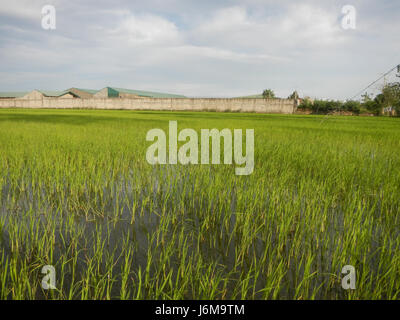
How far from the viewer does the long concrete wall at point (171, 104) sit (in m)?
19.6

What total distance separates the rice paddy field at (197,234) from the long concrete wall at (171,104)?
57.0ft

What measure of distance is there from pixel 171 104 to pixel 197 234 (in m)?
21.4

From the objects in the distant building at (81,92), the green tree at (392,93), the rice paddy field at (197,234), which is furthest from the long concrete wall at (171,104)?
the rice paddy field at (197,234)

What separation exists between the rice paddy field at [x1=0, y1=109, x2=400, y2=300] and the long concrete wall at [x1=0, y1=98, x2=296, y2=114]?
57.0ft

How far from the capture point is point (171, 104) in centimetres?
2208

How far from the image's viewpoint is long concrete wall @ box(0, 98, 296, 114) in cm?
1962

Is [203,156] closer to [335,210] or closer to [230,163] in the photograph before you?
[230,163]

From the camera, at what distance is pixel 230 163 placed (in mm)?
3238

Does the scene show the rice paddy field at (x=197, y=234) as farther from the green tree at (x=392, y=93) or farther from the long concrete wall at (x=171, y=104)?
the long concrete wall at (x=171, y=104)

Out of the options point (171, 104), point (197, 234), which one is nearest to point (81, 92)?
point (171, 104)

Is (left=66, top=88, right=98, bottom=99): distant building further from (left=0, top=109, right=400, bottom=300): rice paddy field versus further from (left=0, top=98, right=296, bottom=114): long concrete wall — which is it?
(left=0, top=109, right=400, bottom=300): rice paddy field

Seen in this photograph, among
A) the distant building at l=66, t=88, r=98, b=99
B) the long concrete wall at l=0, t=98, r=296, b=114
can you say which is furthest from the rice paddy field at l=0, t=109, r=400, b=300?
the distant building at l=66, t=88, r=98, b=99
